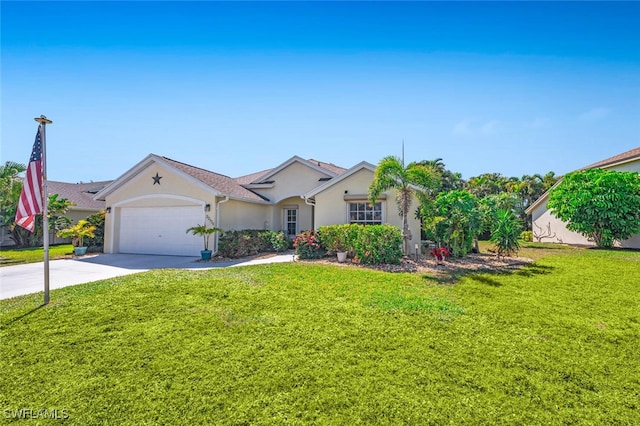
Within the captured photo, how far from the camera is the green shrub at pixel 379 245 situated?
11.6 m

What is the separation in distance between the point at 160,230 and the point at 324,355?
1459cm

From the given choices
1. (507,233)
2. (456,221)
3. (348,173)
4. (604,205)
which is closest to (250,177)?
(348,173)

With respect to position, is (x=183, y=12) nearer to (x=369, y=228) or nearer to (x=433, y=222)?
(x=369, y=228)

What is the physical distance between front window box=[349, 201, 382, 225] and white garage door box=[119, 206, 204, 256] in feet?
26.4

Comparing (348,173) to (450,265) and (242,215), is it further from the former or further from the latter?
(242,215)

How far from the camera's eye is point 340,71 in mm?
12398

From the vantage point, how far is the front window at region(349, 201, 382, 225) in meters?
14.9

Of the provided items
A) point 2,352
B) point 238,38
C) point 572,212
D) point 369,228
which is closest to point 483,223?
point 369,228

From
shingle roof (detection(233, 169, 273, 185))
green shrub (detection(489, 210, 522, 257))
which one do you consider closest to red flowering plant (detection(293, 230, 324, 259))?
green shrub (detection(489, 210, 522, 257))

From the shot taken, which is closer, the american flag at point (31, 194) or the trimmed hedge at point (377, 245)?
the american flag at point (31, 194)

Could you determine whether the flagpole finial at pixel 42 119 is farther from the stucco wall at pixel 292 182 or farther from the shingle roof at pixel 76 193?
the shingle roof at pixel 76 193

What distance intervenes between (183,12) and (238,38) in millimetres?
1911

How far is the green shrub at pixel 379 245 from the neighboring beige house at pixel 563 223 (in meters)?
16.2

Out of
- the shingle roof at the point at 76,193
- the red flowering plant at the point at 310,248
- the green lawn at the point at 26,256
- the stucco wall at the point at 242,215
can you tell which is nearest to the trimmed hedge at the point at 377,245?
the red flowering plant at the point at 310,248
